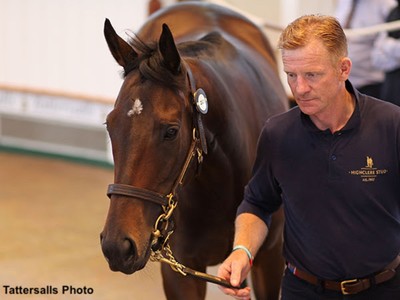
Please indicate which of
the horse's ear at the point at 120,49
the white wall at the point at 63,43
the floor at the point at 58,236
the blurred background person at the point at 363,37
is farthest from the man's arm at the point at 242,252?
the white wall at the point at 63,43

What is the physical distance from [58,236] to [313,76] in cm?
340

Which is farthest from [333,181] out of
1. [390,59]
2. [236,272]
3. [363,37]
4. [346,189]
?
[363,37]

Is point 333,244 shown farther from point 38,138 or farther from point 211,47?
point 38,138

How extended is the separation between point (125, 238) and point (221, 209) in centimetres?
78

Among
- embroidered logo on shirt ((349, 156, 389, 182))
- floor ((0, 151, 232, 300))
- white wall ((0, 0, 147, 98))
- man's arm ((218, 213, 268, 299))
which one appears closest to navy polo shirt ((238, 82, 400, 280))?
embroidered logo on shirt ((349, 156, 389, 182))

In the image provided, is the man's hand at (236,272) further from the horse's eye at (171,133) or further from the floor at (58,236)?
the floor at (58,236)

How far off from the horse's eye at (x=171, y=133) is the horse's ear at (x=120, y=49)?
10.3 inches

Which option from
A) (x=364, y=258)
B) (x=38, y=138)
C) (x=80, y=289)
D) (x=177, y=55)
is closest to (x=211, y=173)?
(x=177, y=55)

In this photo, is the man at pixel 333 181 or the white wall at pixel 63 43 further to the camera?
the white wall at pixel 63 43

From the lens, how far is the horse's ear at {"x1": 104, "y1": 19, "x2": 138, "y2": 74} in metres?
2.42

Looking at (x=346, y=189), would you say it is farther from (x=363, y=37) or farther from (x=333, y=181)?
(x=363, y=37)

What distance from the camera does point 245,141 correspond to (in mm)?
2936

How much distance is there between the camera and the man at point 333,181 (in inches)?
81.2

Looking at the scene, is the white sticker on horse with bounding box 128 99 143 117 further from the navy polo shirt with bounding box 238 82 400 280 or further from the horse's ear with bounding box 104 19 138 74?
the navy polo shirt with bounding box 238 82 400 280
